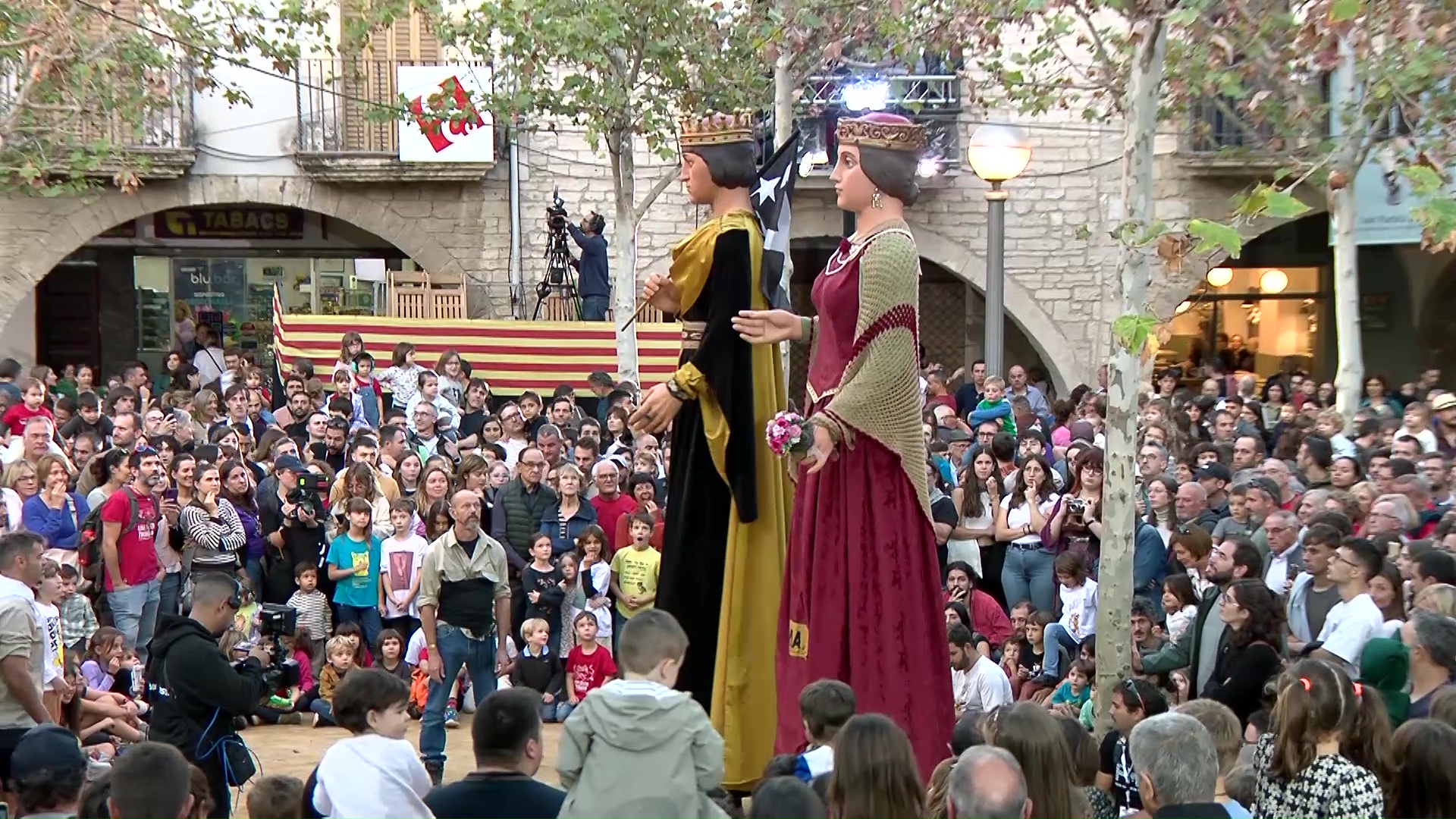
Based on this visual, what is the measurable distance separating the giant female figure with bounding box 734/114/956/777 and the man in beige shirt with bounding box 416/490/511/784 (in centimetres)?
315

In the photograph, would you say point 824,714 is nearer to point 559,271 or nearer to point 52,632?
point 52,632

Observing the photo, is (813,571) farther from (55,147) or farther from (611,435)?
(55,147)

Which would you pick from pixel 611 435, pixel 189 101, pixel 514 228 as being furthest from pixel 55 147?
pixel 611 435

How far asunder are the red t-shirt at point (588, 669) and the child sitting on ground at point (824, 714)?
4421 millimetres

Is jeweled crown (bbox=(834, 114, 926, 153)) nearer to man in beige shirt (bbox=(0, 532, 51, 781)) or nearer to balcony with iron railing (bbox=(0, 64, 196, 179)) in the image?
man in beige shirt (bbox=(0, 532, 51, 781))

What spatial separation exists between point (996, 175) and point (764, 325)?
6.49 m

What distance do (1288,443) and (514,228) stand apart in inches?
389

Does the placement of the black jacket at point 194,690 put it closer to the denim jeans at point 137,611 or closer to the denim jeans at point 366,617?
the denim jeans at point 137,611

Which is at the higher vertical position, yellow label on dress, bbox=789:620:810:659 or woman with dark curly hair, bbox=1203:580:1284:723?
yellow label on dress, bbox=789:620:810:659

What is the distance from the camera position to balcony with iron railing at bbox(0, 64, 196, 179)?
16922mm

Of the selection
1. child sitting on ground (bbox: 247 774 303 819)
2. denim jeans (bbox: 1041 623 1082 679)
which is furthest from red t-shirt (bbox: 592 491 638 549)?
child sitting on ground (bbox: 247 774 303 819)

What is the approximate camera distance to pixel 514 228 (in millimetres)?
19375

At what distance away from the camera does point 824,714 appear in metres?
5.07

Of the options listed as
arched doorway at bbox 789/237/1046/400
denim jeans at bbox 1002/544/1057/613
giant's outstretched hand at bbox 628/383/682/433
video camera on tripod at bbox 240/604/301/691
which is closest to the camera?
giant's outstretched hand at bbox 628/383/682/433
